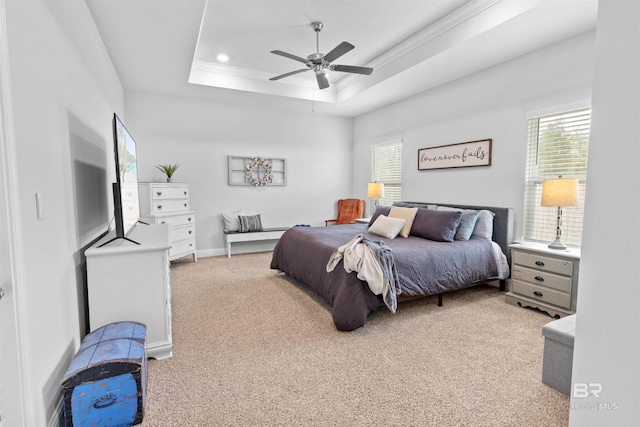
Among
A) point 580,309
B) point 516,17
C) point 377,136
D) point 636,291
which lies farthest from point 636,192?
point 377,136

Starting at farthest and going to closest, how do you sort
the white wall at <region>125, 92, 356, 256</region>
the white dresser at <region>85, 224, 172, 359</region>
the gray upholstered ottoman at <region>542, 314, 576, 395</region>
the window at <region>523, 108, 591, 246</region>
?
the white wall at <region>125, 92, 356, 256</region> < the window at <region>523, 108, 591, 246</region> < the white dresser at <region>85, 224, 172, 359</region> < the gray upholstered ottoman at <region>542, 314, 576, 395</region>

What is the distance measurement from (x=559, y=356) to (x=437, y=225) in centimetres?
196

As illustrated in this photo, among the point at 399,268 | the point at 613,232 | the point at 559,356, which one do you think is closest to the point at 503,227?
the point at 399,268

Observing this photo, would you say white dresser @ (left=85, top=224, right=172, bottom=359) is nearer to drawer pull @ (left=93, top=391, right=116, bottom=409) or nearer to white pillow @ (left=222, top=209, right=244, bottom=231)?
Result: drawer pull @ (left=93, top=391, right=116, bottom=409)

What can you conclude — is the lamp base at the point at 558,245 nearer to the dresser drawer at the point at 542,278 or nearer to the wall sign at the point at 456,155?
the dresser drawer at the point at 542,278

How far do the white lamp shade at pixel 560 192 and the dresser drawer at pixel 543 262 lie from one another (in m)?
0.52

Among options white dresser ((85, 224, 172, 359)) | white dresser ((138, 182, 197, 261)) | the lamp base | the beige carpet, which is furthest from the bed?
white dresser ((138, 182, 197, 261))

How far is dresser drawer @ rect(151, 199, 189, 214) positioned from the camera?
448 cm

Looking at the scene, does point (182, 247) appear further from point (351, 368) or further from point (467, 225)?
point (467, 225)

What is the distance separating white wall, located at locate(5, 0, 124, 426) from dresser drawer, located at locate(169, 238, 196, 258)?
2193 mm

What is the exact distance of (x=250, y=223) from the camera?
564cm

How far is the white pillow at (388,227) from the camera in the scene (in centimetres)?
385

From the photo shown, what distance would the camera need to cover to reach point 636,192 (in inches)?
27.3

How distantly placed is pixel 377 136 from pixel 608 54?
537 centimetres
